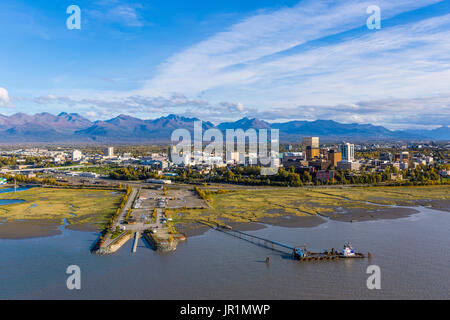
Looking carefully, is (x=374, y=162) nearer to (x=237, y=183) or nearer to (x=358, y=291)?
(x=237, y=183)

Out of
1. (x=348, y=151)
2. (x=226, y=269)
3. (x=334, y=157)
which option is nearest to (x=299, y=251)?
(x=226, y=269)

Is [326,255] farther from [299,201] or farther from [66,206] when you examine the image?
[66,206]

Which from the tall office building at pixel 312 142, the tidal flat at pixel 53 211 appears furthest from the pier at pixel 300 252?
the tall office building at pixel 312 142

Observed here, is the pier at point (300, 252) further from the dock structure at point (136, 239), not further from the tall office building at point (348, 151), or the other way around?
the tall office building at point (348, 151)

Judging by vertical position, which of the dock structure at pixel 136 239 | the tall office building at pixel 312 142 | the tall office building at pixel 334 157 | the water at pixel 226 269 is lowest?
the water at pixel 226 269

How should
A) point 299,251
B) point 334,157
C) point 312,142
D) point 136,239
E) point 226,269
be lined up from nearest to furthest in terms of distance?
1. point 226,269
2. point 299,251
3. point 136,239
4. point 334,157
5. point 312,142

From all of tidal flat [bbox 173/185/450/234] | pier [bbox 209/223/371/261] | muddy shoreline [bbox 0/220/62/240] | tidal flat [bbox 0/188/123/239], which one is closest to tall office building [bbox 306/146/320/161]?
tidal flat [bbox 173/185/450/234]

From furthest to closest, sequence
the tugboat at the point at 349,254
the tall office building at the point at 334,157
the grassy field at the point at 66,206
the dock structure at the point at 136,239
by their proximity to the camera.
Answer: the tall office building at the point at 334,157
the grassy field at the point at 66,206
the dock structure at the point at 136,239
the tugboat at the point at 349,254
